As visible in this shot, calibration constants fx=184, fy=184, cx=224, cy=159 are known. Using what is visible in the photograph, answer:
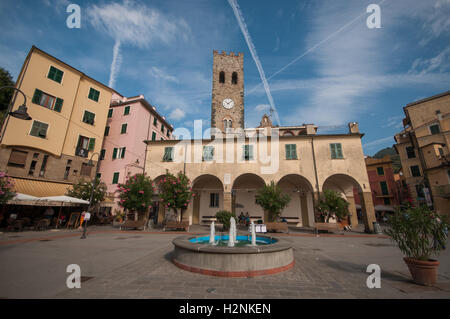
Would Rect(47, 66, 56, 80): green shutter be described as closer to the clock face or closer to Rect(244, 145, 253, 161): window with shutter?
the clock face

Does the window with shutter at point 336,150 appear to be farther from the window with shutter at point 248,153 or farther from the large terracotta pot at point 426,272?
the large terracotta pot at point 426,272

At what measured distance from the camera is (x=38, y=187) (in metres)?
15.5

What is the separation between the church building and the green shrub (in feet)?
38.7

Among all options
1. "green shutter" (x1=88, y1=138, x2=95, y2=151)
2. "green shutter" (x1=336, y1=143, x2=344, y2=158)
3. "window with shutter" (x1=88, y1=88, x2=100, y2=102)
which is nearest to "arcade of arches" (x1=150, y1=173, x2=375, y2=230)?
"green shutter" (x1=336, y1=143, x2=344, y2=158)

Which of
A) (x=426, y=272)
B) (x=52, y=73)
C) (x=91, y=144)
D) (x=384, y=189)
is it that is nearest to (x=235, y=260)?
(x=426, y=272)

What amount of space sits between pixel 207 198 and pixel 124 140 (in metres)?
12.5

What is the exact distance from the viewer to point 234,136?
18078 millimetres

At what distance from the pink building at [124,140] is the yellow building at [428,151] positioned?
3298 cm

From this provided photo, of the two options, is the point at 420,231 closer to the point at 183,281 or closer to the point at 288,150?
the point at 183,281

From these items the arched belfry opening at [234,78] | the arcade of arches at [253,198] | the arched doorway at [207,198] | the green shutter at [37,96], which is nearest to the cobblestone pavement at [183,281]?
the arcade of arches at [253,198]

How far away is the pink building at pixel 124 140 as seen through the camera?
21375 millimetres
